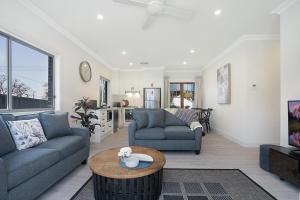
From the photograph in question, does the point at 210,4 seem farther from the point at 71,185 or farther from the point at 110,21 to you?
the point at 71,185

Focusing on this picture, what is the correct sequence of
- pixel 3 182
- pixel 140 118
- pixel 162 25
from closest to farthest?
pixel 3 182 < pixel 162 25 < pixel 140 118

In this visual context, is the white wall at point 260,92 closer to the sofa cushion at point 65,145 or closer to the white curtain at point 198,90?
A: the white curtain at point 198,90

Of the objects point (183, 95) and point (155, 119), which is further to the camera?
point (183, 95)

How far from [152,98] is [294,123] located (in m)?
5.49

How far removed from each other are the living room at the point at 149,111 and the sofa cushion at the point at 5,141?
1cm

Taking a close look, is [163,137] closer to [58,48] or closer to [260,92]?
[260,92]

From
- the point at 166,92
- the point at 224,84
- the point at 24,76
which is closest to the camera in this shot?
the point at 24,76

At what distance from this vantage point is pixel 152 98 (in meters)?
7.34

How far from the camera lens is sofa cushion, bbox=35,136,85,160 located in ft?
7.00

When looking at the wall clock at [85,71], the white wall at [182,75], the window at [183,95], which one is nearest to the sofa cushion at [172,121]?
the wall clock at [85,71]

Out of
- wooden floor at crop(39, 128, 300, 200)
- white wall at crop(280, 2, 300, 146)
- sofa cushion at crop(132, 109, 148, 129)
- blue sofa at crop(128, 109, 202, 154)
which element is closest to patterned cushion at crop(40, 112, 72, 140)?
wooden floor at crop(39, 128, 300, 200)

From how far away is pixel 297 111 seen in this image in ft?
6.97

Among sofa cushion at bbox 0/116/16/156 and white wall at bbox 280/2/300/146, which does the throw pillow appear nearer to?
sofa cushion at bbox 0/116/16/156

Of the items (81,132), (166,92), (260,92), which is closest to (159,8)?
(81,132)
